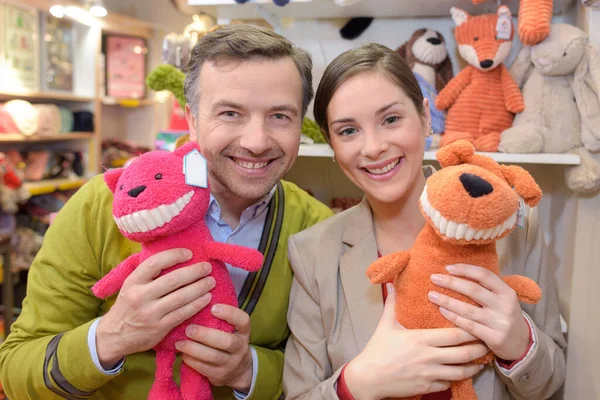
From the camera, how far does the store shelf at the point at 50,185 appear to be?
318cm

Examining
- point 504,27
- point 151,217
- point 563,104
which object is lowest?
point 151,217

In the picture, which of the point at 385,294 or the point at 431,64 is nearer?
the point at 385,294

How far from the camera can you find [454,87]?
62.0 inches

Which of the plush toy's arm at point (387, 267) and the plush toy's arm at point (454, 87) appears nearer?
the plush toy's arm at point (387, 267)

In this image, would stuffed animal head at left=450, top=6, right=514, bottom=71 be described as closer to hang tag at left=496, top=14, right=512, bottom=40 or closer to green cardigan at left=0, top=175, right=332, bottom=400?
hang tag at left=496, top=14, right=512, bottom=40

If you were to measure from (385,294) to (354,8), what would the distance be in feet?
3.47

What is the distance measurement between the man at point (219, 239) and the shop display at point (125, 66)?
3183 millimetres

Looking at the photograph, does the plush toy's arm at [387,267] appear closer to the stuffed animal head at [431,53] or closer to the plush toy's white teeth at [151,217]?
the plush toy's white teeth at [151,217]

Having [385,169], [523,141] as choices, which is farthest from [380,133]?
[523,141]

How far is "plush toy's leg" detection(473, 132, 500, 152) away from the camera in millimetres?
1493

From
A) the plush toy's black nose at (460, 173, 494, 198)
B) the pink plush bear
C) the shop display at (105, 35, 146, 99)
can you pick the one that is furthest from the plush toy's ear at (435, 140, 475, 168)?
the shop display at (105, 35, 146, 99)

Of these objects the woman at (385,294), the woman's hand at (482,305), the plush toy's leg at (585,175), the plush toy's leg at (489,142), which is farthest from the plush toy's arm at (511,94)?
the woman's hand at (482,305)

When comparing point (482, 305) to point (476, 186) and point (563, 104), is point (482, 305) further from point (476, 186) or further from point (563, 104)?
point (563, 104)

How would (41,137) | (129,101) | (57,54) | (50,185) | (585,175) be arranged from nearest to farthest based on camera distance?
(585,175) < (41,137) < (50,185) < (57,54) < (129,101)
